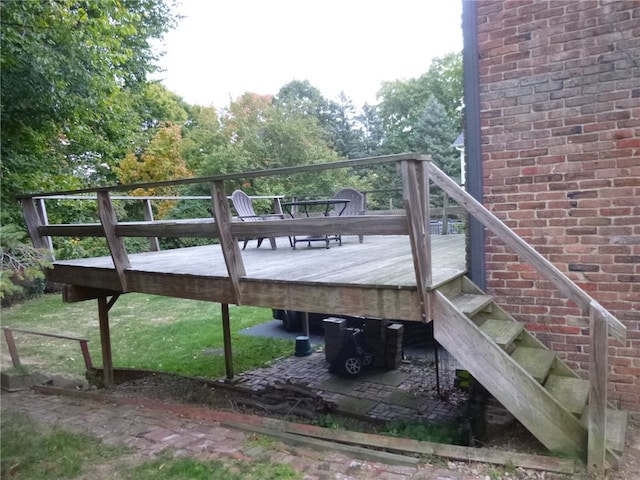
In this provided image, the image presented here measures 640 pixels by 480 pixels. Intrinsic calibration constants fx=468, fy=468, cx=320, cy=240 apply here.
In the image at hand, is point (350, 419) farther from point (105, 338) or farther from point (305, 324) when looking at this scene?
point (305, 324)

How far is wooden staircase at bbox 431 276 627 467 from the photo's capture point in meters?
2.81

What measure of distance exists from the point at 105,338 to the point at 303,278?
3805mm

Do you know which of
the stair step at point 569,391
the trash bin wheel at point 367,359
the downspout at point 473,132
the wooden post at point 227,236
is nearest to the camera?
the stair step at point 569,391

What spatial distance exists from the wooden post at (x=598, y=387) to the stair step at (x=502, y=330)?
0.60m

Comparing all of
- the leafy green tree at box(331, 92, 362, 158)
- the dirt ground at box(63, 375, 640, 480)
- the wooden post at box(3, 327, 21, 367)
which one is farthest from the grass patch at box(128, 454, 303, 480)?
the leafy green tree at box(331, 92, 362, 158)

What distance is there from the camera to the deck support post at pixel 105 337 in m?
6.13

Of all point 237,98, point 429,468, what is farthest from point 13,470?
point 237,98

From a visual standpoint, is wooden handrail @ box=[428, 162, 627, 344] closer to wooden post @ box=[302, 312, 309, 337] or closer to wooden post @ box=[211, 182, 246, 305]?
wooden post @ box=[211, 182, 246, 305]

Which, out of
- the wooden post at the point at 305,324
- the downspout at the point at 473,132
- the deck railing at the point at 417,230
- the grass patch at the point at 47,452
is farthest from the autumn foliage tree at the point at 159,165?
the downspout at the point at 473,132

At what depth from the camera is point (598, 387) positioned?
2615mm

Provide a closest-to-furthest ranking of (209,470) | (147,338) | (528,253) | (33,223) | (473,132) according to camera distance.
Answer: (528,253) → (209,470) → (473,132) → (33,223) → (147,338)

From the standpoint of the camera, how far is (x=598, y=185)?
340 cm

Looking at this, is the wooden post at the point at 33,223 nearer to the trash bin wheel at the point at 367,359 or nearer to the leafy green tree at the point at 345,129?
the trash bin wheel at the point at 367,359

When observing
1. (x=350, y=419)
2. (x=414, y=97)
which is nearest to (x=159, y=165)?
(x=350, y=419)
